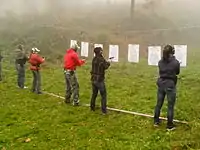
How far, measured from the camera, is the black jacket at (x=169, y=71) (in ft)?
35.3

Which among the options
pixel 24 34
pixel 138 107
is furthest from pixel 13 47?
pixel 138 107

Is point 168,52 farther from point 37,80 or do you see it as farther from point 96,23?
point 96,23

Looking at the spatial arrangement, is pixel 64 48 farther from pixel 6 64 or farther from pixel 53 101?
pixel 53 101

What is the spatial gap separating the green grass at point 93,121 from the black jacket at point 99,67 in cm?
126

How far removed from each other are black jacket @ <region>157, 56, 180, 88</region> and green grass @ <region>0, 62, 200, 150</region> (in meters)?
1.31

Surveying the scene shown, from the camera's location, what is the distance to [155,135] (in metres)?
10.4

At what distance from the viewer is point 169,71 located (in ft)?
35.4

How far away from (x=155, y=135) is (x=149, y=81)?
946 cm

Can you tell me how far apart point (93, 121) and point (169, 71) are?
116 inches

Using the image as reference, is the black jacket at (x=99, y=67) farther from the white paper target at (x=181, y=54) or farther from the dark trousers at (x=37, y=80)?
the white paper target at (x=181, y=54)

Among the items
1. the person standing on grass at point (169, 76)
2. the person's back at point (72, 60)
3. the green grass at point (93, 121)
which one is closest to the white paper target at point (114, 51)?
the green grass at point (93, 121)

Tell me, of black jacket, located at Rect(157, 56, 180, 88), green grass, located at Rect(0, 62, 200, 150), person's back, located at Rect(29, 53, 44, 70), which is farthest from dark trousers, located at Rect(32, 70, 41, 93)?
black jacket, located at Rect(157, 56, 180, 88)

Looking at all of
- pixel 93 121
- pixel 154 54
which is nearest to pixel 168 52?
pixel 93 121

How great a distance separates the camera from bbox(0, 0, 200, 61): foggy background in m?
35.1
